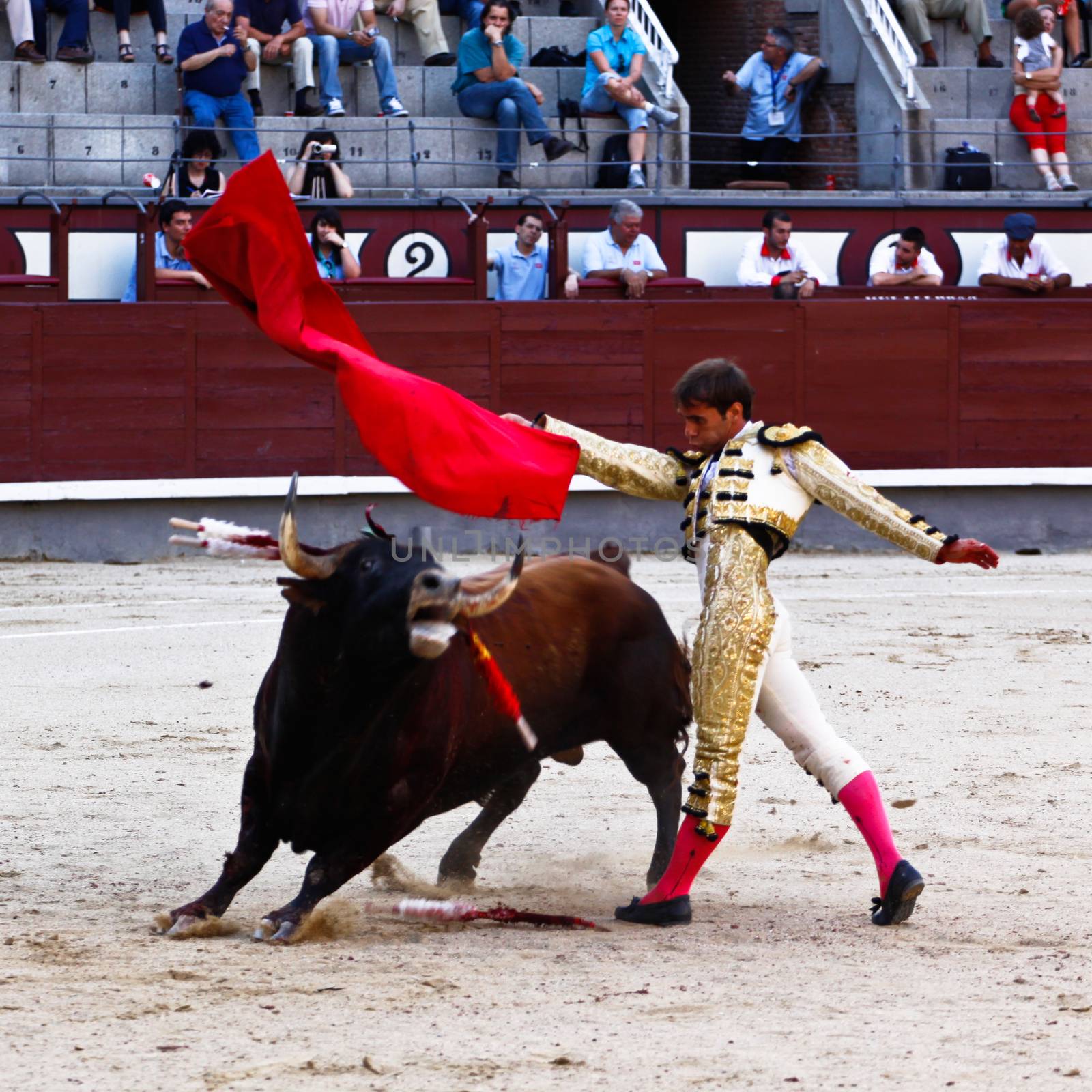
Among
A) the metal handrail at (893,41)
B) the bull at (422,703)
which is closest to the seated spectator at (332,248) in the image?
the metal handrail at (893,41)

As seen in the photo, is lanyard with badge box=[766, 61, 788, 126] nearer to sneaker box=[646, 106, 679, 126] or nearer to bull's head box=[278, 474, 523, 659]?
sneaker box=[646, 106, 679, 126]

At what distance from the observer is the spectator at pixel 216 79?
30.7 feet

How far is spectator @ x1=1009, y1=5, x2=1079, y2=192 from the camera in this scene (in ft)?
36.2

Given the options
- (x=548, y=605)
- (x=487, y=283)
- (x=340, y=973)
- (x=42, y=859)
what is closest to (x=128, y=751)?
(x=42, y=859)

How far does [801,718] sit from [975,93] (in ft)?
31.3

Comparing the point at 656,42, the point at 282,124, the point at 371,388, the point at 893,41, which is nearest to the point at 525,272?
the point at 282,124

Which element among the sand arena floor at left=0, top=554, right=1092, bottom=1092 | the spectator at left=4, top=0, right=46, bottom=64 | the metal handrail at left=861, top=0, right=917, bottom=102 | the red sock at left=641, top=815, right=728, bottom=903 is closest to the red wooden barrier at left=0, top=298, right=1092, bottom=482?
the spectator at left=4, top=0, right=46, bottom=64

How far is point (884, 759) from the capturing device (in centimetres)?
462

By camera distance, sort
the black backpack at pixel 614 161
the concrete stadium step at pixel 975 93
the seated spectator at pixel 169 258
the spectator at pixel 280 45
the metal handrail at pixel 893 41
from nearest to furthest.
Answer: the seated spectator at pixel 169 258, the spectator at pixel 280 45, the black backpack at pixel 614 161, the metal handrail at pixel 893 41, the concrete stadium step at pixel 975 93

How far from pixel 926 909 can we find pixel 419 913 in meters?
0.92

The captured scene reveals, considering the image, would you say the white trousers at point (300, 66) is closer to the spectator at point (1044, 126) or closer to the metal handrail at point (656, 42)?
the metal handrail at point (656, 42)

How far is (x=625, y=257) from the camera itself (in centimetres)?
943

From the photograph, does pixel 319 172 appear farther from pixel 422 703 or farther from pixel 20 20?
pixel 422 703

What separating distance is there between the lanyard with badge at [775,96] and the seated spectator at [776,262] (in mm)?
1652
